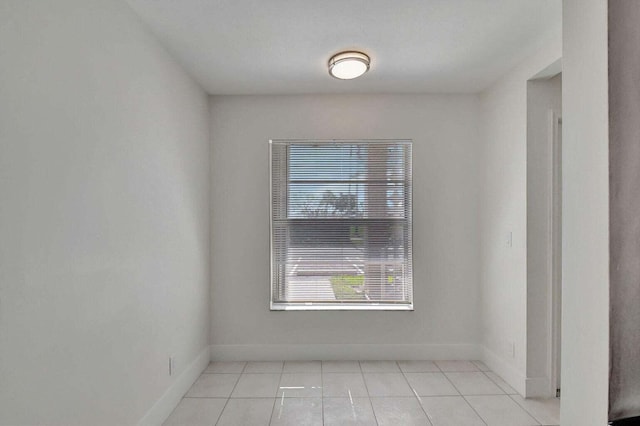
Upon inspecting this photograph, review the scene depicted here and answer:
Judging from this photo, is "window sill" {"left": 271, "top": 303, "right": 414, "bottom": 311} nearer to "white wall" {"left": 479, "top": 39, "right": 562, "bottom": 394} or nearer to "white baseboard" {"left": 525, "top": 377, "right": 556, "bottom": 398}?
"white wall" {"left": 479, "top": 39, "right": 562, "bottom": 394}

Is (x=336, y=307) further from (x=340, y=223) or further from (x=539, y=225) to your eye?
(x=539, y=225)

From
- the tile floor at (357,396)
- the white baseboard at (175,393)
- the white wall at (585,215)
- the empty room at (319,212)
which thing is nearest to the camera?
the white wall at (585,215)

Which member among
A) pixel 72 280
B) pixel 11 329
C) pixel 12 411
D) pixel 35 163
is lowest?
pixel 12 411

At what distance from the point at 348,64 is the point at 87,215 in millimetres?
1939

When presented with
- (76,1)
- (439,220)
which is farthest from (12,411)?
(439,220)

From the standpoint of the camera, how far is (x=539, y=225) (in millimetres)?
2580

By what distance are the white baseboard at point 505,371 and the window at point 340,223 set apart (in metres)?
0.85

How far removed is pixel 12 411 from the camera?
116 cm

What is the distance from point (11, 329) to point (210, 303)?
7.05 ft

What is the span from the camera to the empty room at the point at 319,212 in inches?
43.5

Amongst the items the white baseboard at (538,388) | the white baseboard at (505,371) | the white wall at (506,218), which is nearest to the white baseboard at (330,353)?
the white baseboard at (505,371)

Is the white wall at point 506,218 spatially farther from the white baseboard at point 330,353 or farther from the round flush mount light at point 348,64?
the round flush mount light at point 348,64

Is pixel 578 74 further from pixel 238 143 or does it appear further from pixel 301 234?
pixel 238 143

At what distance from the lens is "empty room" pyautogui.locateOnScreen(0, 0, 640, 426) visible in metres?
1.10
